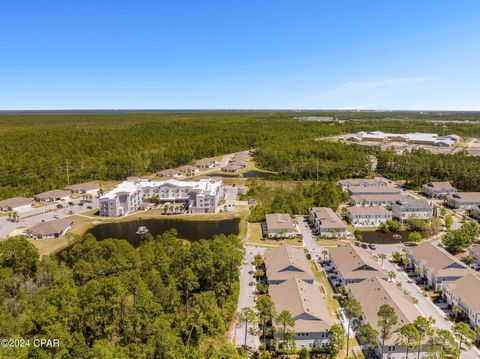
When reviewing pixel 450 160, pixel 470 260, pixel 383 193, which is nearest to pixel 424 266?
pixel 470 260

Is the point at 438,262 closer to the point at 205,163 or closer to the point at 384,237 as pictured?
the point at 384,237

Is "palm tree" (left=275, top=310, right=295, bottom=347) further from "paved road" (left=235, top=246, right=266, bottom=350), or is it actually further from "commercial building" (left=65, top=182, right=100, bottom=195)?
"commercial building" (left=65, top=182, right=100, bottom=195)

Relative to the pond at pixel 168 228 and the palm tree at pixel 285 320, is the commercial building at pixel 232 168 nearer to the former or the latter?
the pond at pixel 168 228

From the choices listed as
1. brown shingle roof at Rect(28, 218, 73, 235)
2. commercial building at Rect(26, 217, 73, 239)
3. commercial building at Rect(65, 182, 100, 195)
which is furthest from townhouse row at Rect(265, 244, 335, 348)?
commercial building at Rect(65, 182, 100, 195)

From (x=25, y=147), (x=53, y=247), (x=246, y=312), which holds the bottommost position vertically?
(x=53, y=247)

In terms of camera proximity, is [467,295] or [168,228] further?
[168,228]

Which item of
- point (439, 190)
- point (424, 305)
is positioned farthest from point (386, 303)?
point (439, 190)

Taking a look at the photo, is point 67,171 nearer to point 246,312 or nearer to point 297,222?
point 297,222
